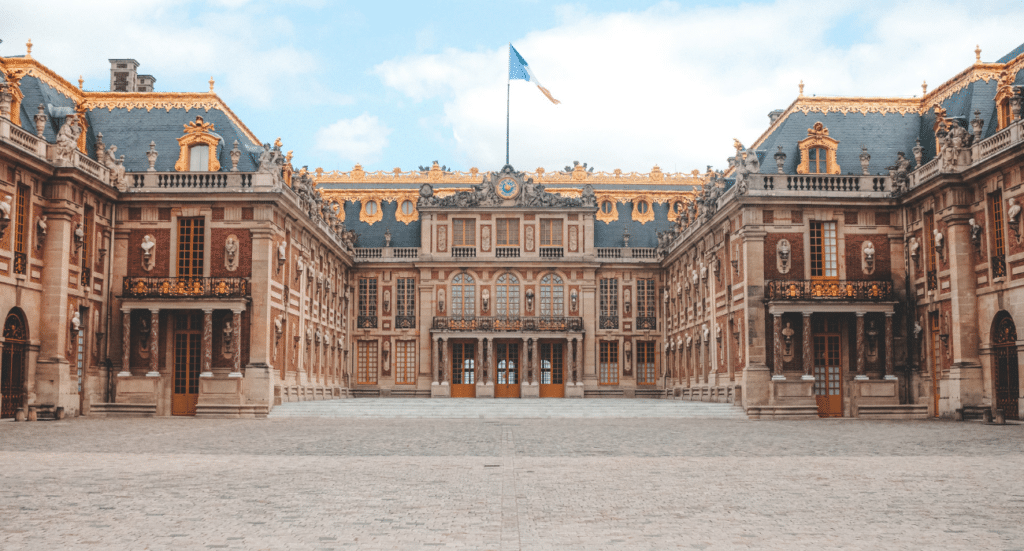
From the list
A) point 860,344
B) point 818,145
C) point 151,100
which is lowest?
point 860,344

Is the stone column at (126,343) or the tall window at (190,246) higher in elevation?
the tall window at (190,246)

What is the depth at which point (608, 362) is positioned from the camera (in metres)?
52.9

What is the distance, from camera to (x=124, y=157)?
1398 inches

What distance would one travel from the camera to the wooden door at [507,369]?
169 feet

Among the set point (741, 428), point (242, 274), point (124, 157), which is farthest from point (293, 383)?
point (741, 428)

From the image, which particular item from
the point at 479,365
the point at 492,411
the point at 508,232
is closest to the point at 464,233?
the point at 508,232

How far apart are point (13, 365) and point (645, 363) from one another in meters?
33.1

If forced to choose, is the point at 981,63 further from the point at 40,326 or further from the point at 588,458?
the point at 40,326

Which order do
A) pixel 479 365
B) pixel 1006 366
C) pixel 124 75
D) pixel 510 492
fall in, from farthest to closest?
pixel 479 365 → pixel 124 75 → pixel 1006 366 → pixel 510 492

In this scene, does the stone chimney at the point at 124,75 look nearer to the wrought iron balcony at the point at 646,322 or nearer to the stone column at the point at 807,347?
the wrought iron balcony at the point at 646,322

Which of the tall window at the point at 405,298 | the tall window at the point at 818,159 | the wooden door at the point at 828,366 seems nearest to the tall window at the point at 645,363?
the tall window at the point at 405,298

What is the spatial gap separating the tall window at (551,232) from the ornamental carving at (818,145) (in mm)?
19254

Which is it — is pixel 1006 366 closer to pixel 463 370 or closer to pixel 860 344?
pixel 860 344

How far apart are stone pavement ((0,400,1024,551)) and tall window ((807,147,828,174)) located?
1614 centimetres
